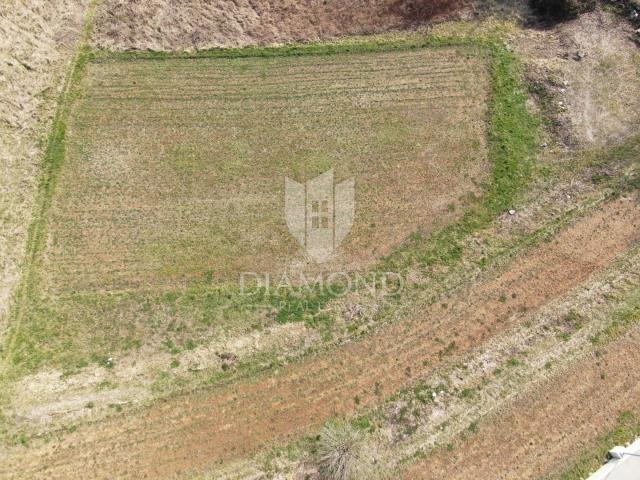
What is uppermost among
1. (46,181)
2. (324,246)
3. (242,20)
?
(242,20)

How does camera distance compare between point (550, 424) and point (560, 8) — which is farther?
Answer: point (560, 8)

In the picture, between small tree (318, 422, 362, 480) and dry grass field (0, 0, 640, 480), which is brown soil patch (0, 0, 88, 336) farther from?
small tree (318, 422, 362, 480)

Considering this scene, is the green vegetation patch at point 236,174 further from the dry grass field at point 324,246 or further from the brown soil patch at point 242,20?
the brown soil patch at point 242,20

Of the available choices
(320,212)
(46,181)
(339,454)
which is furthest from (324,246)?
(46,181)

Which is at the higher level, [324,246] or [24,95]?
[24,95]

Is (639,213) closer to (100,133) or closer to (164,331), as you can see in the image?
(164,331)

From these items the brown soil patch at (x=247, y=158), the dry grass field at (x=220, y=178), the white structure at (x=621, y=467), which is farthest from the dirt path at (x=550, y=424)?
the brown soil patch at (x=247, y=158)

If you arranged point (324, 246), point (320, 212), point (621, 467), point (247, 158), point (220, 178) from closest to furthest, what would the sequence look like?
point (621, 467), point (324, 246), point (320, 212), point (220, 178), point (247, 158)

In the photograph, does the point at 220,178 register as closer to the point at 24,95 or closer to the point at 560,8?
the point at 24,95

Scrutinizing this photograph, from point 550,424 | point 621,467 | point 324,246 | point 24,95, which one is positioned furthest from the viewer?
point 24,95
